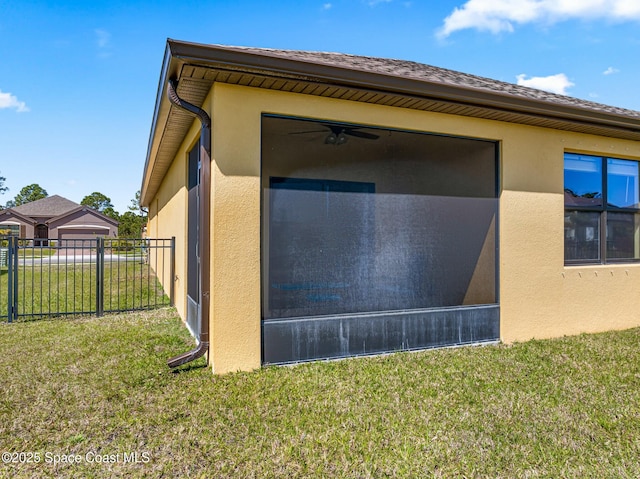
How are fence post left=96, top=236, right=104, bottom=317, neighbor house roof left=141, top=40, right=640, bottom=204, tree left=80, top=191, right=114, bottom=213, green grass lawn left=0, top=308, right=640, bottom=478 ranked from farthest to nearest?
1. tree left=80, top=191, right=114, bottom=213
2. fence post left=96, top=236, right=104, bottom=317
3. neighbor house roof left=141, top=40, right=640, bottom=204
4. green grass lawn left=0, top=308, right=640, bottom=478

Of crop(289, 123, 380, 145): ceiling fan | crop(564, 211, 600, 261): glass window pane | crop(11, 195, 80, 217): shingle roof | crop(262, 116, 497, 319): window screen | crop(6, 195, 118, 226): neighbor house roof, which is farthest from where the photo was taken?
crop(11, 195, 80, 217): shingle roof

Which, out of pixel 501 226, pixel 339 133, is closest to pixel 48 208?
pixel 339 133

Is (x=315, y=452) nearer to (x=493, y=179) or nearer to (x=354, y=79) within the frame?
(x=354, y=79)

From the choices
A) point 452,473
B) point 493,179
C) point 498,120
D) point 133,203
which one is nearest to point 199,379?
point 452,473

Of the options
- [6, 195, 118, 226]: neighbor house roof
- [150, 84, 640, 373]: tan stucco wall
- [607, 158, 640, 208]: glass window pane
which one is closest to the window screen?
[150, 84, 640, 373]: tan stucco wall

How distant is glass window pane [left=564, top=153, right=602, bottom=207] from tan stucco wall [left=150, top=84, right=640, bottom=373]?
0.17 meters

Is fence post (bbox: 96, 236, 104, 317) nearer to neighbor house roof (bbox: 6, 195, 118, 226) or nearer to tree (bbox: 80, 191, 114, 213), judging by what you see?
neighbor house roof (bbox: 6, 195, 118, 226)

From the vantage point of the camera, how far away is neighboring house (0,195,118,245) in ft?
119

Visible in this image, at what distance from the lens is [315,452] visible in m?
2.44

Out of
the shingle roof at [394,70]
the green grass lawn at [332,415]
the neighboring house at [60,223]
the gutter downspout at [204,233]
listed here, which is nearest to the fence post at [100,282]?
the green grass lawn at [332,415]

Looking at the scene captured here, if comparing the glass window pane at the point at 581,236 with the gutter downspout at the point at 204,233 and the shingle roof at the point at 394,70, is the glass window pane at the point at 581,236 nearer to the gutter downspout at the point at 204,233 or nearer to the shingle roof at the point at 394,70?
the shingle roof at the point at 394,70

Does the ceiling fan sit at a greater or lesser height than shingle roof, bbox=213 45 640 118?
lesser

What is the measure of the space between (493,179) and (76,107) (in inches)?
489

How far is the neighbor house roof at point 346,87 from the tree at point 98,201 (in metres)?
66.9
